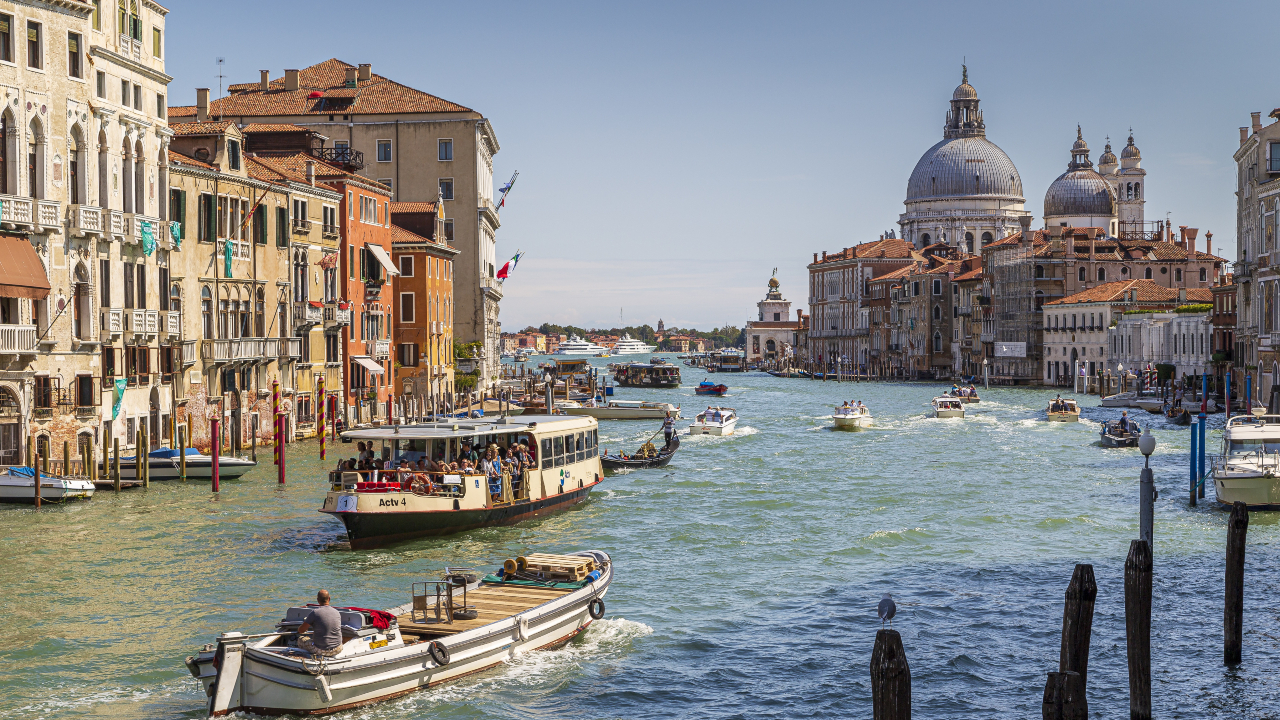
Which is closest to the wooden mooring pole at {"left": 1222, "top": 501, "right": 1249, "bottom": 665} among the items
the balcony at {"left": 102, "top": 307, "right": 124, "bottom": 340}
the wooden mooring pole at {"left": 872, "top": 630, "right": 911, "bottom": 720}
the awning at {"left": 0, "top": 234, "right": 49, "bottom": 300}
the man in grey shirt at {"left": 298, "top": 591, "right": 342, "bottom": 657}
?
the wooden mooring pole at {"left": 872, "top": 630, "right": 911, "bottom": 720}

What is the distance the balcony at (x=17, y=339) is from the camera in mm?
27484

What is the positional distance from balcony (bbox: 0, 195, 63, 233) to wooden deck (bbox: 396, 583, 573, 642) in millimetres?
Answer: 15398

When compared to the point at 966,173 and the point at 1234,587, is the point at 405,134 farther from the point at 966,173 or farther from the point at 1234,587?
the point at 966,173

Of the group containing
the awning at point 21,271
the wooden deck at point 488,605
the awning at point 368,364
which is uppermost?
the awning at point 21,271

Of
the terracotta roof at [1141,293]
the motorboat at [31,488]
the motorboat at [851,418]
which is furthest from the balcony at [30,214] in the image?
the terracotta roof at [1141,293]

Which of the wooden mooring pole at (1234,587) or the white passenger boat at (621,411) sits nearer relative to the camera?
the wooden mooring pole at (1234,587)

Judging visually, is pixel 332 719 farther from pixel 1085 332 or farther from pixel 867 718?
pixel 1085 332

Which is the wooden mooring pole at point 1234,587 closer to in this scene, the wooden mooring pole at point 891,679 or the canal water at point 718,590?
the canal water at point 718,590

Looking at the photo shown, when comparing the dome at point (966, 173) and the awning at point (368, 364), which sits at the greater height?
the dome at point (966, 173)

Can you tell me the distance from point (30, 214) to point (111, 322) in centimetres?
341

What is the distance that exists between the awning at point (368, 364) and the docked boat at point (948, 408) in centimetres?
2466

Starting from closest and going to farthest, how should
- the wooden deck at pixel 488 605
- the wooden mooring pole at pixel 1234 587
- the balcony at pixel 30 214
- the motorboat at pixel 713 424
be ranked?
1. the wooden deck at pixel 488 605
2. the wooden mooring pole at pixel 1234 587
3. the balcony at pixel 30 214
4. the motorboat at pixel 713 424

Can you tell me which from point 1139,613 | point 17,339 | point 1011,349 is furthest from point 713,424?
point 1011,349

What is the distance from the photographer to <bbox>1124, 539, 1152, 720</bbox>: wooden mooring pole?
1320cm
